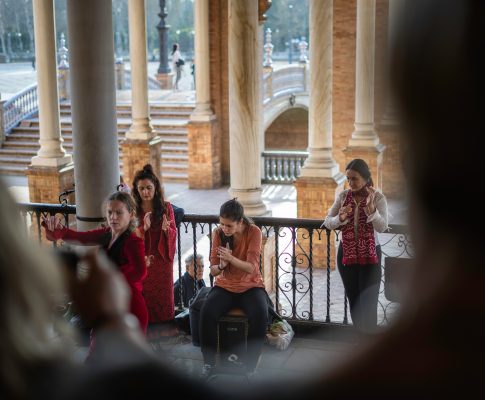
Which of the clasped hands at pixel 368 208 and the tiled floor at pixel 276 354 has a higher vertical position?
the clasped hands at pixel 368 208

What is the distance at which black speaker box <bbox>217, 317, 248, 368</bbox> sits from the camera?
6.48 m

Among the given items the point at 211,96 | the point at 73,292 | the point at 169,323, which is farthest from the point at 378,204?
the point at 211,96

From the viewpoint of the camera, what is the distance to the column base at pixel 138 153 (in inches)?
737

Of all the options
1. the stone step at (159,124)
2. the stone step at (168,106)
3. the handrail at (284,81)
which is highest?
the handrail at (284,81)

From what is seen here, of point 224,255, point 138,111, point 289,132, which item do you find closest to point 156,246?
point 224,255

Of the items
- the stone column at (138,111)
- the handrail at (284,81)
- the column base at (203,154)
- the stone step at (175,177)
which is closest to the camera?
the stone column at (138,111)

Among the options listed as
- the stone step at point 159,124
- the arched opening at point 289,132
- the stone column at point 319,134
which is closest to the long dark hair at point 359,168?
the stone column at point 319,134

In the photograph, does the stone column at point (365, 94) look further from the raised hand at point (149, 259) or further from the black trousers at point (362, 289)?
the raised hand at point (149, 259)

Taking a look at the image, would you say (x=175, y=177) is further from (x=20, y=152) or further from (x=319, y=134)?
(x=319, y=134)

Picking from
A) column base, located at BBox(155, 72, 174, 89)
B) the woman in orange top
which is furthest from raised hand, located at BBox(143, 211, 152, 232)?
column base, located at BBox(155, 72, 174, 89)

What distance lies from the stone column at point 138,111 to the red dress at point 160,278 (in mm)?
11646

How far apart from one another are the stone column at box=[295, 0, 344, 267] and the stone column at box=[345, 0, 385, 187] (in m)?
2.52

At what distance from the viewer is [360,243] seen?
7266mm

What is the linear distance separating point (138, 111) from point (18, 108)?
822cm
